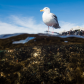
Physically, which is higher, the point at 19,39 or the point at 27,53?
the point at 19,39

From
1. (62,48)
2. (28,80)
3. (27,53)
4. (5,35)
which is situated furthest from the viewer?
(62,48)

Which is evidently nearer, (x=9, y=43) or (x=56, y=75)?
(x=56, y=75)

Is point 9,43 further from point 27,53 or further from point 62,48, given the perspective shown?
point 62,48

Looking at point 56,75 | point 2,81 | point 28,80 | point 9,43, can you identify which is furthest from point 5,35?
point 56,75

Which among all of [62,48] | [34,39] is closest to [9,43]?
[34,39]

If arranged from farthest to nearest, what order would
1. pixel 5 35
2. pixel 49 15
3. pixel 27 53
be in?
pixel 27 53
pixel 49 15
pixel 5 35

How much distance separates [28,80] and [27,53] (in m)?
6.20

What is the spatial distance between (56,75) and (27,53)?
6485mm

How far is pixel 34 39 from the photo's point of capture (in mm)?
8328

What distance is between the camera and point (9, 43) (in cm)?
837

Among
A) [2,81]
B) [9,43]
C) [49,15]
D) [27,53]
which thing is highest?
[49,15]

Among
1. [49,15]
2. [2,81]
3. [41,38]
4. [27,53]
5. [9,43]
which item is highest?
[49,15]

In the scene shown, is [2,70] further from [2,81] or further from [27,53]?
[27,53]

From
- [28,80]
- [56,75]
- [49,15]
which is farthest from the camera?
[49,15]
